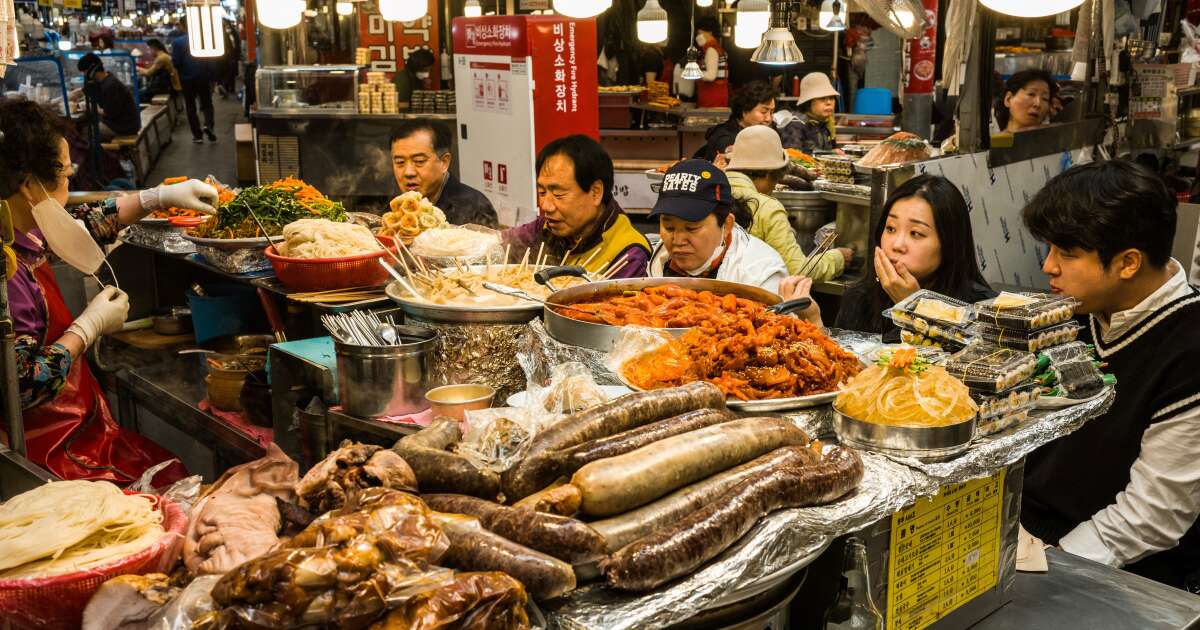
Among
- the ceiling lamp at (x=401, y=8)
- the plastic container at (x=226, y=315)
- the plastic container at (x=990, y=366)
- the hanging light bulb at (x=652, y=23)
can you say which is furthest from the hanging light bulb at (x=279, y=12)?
the plastic container at (x=990, y=366)

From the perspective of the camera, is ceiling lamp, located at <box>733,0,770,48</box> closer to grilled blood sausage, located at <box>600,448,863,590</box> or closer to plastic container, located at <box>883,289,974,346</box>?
plastic container, located at <box>883,289,974,346</box>

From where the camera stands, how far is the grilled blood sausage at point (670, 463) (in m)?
1.80

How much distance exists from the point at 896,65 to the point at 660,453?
16.0 meters

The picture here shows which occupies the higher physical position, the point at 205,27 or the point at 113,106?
the point at 205,27

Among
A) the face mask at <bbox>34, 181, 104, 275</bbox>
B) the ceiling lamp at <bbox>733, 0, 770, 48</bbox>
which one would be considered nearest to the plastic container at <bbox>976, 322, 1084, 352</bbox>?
the face mask at <bbox>34, 181, 104, 275</bbox>

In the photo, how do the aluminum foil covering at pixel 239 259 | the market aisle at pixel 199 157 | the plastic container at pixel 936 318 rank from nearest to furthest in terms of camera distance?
1. the plastic container at pixel 936 318
2. the aluminum foil covering at pixel 239 259
3. the market aisle at pixel 199 157

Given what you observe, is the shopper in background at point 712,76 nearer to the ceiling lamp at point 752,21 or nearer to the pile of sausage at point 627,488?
the ceiling lamp at point 752,21

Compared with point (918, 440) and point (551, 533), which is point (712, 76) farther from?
point (551, 533)

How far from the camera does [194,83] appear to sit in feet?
72.3

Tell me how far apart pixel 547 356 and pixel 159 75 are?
26.4 meters

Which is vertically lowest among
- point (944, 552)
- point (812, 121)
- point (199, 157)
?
point (944, 552)

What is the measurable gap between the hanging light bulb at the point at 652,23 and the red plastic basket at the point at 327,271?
1056cm

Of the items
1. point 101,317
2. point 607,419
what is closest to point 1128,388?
point 607,419

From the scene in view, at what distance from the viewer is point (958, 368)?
241cm
